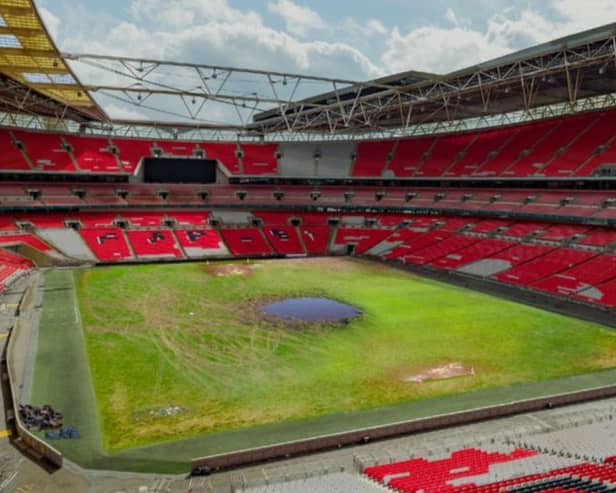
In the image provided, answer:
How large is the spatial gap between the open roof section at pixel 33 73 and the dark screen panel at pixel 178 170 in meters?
8.69

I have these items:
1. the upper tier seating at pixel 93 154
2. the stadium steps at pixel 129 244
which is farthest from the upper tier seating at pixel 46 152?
the stadium steps at pixel 129 244

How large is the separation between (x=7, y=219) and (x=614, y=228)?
54.4m

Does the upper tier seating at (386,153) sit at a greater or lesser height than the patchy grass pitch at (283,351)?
greater

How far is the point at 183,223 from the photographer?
5559 centimetres

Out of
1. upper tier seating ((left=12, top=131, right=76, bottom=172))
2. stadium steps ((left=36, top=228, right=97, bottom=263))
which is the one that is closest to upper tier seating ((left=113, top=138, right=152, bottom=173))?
upper tier seating ((left=12, top=131, right=76, bottom=172))

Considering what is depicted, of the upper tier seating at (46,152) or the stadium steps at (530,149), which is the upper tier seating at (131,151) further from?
the stadium steps at (530,149)

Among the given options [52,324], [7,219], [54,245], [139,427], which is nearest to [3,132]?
[7,219]

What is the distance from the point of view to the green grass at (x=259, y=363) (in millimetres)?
15648

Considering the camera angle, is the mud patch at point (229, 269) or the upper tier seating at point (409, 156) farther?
the upper tier seating at point (409, 156)

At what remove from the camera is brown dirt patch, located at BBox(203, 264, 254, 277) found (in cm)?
4228

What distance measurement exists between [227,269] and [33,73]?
21463mm

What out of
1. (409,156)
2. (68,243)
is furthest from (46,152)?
(409,156)

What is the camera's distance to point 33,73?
36.4 meters

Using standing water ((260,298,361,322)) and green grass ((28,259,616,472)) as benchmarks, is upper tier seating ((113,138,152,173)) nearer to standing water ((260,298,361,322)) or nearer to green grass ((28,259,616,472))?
green grass ((28,259,616,472))
